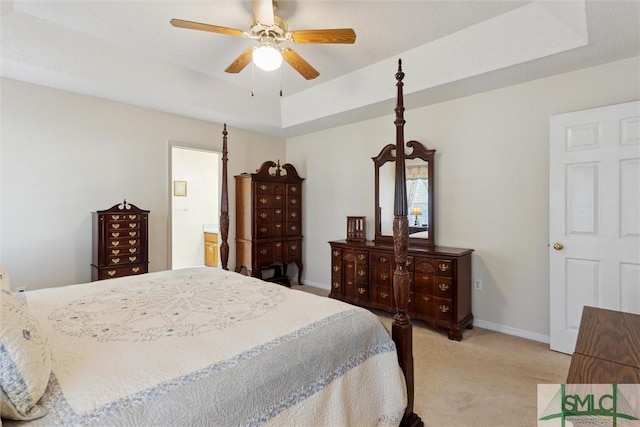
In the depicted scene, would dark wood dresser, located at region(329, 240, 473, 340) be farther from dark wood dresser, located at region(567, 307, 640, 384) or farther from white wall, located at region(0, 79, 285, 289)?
white wall, located at region(0, 79, 285, 289)

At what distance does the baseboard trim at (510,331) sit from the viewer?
2.98 metres

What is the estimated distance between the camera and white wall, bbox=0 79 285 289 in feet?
9.75

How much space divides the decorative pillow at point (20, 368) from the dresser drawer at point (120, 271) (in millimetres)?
2533

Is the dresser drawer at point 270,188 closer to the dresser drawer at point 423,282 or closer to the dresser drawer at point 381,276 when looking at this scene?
the dresser drawer at point 381,276

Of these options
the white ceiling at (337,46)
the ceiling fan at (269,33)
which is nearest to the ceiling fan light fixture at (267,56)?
the ceiling fan at (269,33)

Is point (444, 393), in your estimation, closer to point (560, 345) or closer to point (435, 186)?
point (560, 345)

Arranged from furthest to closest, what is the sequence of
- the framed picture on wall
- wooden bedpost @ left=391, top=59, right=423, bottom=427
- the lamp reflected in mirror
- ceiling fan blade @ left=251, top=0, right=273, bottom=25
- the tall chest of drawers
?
the framed picture on wall < the lamp reflected in mirror < the tall chest of drawers < ceiling fan blade @ left=251, top=0, right=273, bottom=25 < wooden bedpost @ left=391, top=59, right=423, bottom=427

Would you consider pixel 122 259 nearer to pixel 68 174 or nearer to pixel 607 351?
pixel 68 174

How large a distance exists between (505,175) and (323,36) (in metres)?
2.22

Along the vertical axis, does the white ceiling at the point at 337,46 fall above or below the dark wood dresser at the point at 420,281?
above

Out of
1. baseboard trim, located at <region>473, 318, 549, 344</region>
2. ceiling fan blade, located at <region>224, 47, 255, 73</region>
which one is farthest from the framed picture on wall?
baseboard trim, located at <region>473, 318, 549, 344</region>

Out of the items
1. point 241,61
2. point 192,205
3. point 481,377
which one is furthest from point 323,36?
point 192,205

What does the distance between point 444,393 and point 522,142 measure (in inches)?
93.6

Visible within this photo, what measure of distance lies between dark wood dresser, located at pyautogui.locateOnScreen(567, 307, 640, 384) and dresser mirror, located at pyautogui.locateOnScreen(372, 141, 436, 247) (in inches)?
82.6
